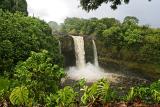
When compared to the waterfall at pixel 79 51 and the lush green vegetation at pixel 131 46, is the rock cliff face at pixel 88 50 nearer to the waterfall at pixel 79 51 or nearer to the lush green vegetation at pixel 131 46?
the waterfall at pixel 79 51

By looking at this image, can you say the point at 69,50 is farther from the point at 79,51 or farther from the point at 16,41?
the point at 16,41

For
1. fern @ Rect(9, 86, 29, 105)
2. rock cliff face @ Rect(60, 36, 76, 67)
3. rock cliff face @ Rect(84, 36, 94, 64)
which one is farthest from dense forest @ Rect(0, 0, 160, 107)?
rock cliff face @ Rect(60, 36, 76, 67)

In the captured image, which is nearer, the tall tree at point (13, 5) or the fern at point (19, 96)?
the fern at point (19, 96)

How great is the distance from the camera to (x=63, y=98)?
4.70 m

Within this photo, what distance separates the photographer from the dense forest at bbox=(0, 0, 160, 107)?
4703 millimetres

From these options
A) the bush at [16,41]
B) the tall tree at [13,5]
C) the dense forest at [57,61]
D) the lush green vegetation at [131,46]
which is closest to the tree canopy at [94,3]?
the dense forest at [57,61]

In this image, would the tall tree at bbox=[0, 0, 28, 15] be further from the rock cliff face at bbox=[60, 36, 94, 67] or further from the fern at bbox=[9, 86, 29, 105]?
the fern at bbox=[9, 86, 29, 105]

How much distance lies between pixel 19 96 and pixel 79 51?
40.8 metres

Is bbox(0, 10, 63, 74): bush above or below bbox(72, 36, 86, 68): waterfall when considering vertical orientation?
above

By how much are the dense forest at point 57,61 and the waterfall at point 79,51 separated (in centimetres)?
222

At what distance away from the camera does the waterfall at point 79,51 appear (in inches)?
1777

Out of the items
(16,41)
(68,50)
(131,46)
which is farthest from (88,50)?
(16,41)

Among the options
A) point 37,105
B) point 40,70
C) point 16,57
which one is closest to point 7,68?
point 16,57

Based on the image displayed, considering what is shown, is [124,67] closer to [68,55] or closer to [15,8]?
[68,55]
